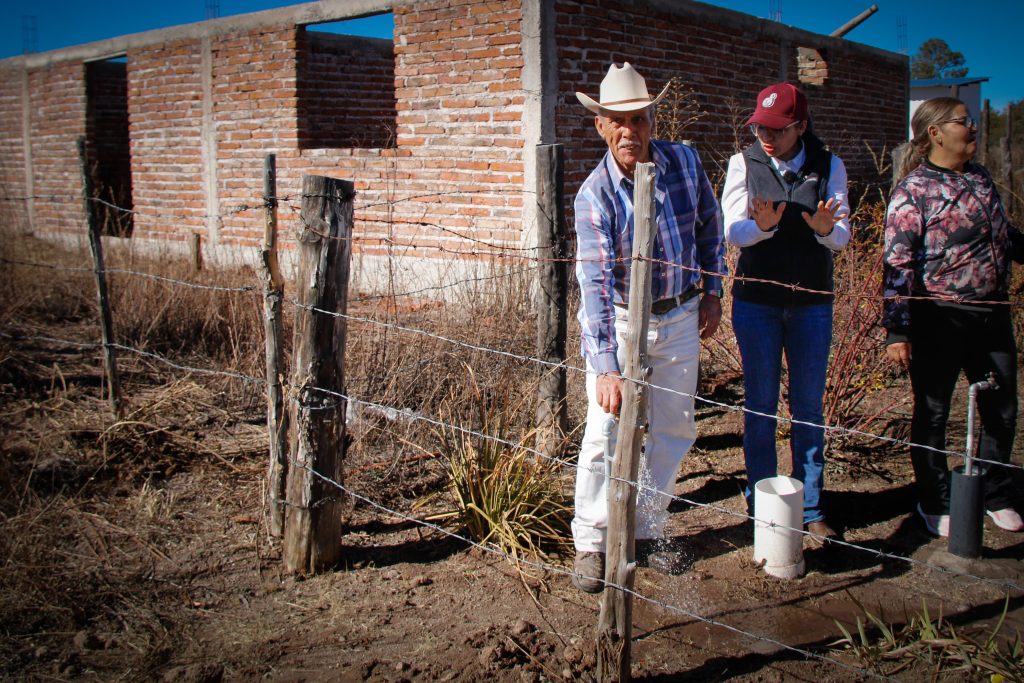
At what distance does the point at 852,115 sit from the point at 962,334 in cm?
989

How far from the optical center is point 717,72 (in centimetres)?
948

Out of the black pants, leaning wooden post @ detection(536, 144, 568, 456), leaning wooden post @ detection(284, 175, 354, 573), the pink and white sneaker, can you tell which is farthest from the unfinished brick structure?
the pink and white sneaker

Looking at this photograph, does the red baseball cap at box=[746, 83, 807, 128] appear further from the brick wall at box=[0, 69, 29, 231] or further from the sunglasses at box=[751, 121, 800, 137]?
the brick wall at box=[0, 69, 29, 231]

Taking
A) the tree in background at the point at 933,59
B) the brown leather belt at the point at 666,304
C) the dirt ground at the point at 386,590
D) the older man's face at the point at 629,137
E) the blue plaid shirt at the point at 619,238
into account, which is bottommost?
the dirt ground at the point at 386,590

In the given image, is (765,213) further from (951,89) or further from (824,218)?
(951,89)

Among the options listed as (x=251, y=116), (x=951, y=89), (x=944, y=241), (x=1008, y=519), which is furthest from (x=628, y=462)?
(x=951, y=89)

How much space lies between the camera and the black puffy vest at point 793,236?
11.2 feet

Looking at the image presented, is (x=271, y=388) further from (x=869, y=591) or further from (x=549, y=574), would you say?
(x=869, y=591)

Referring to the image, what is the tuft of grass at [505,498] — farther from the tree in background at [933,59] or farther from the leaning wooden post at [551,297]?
the tree in background at [933,59]

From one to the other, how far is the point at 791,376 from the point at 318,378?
6.08 feet

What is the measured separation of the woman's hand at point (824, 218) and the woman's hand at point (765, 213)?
0.37 ft

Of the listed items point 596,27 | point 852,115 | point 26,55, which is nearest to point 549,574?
point 596,27

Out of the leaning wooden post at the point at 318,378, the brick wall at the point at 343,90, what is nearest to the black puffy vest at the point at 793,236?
the leaning wooden post at the point at 318,378

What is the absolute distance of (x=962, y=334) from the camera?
354 centimetres
